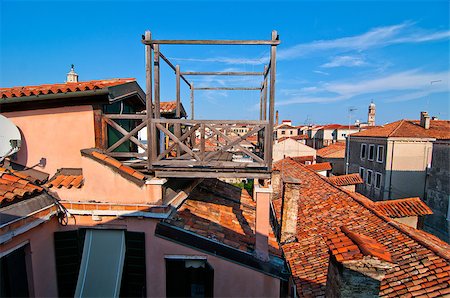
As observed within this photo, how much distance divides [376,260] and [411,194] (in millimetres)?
22744

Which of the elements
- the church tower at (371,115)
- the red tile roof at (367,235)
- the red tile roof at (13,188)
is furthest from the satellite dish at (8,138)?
the church tower at (371,115)

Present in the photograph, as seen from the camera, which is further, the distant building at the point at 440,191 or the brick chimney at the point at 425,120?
the brick chimney at the point at 425,120

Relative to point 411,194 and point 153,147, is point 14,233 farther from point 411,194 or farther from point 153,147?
point 411,194

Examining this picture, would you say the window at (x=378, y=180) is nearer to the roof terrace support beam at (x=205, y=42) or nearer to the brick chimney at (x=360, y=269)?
the brick chimney at (x=360, y=269)

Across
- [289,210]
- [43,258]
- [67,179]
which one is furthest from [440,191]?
[43,258]

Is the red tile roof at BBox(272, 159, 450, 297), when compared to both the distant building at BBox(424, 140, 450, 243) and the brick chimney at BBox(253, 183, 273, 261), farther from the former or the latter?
the distant building at BBox(424, 140, 450, 243)

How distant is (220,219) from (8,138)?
16.0 feet

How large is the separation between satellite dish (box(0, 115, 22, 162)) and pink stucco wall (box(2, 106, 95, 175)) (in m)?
0.38

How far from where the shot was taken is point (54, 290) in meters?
4.73

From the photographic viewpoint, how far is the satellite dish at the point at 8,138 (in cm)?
483

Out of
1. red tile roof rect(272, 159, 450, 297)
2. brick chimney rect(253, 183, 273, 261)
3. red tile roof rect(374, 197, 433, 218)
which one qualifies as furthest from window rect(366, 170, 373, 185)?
brick chimney rect(253, 183, 273, 261)

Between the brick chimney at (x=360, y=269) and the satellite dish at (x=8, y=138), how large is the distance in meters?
6.22

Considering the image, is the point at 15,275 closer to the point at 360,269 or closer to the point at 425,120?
the point at 360,269

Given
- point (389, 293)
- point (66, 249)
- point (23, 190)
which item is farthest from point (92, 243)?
point (389, 293)
